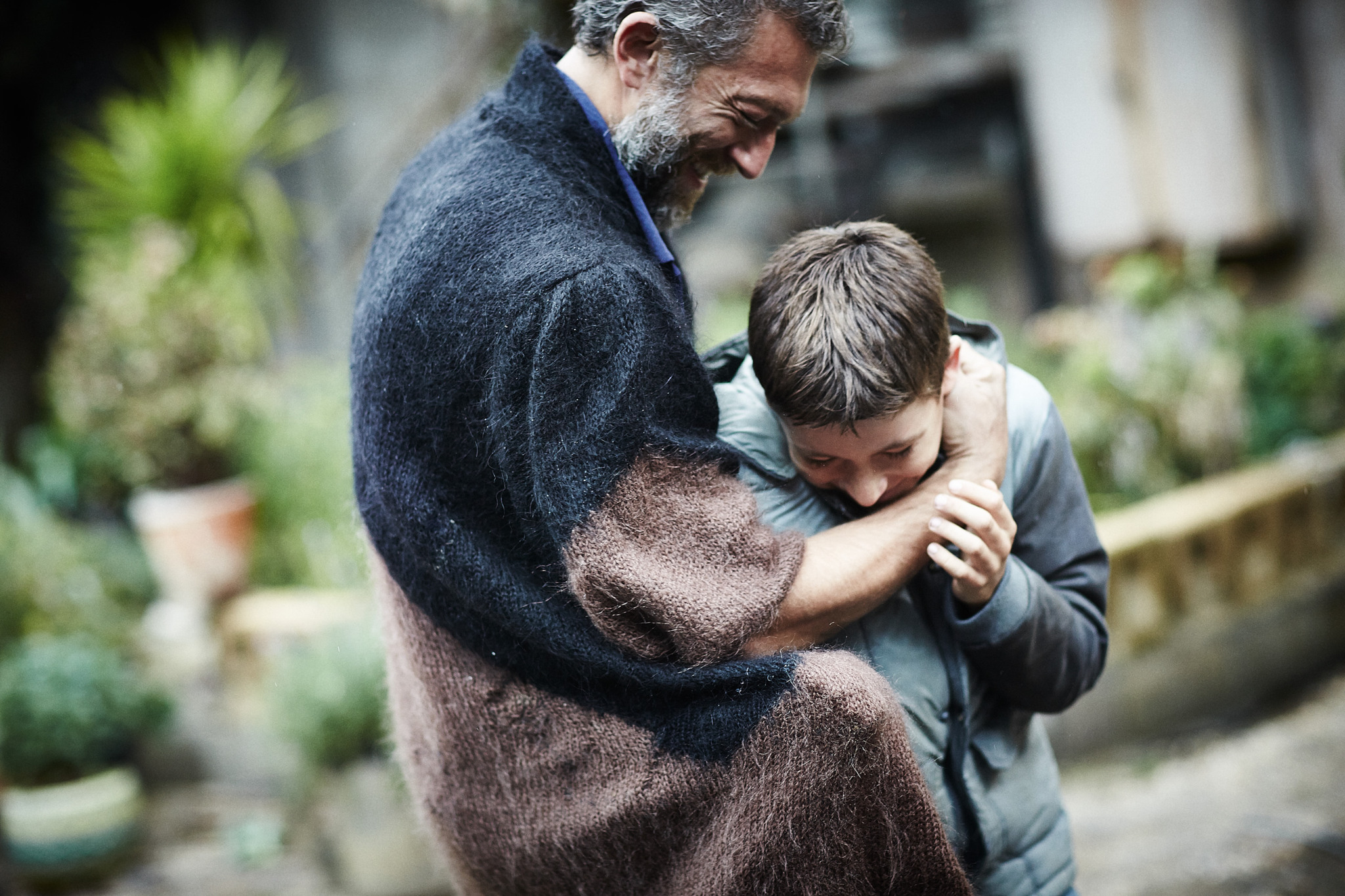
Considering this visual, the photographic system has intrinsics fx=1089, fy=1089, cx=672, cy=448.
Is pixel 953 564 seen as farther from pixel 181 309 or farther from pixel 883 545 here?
pixel 181 309

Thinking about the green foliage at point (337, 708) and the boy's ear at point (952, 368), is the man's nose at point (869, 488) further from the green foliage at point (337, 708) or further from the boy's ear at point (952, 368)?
the green foliage at point (337, 708)

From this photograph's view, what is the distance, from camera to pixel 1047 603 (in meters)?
1.49

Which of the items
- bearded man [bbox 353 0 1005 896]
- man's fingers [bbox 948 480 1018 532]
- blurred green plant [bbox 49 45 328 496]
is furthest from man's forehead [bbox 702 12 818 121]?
blurred green plant [bbox 49 45 328 496]

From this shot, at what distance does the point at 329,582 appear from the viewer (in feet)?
16.5

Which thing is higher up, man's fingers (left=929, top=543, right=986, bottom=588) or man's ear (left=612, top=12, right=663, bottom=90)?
man's ear (left=612, top=12, right=663, bottom=90)

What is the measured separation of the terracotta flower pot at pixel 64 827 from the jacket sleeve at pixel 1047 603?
4.08 meters

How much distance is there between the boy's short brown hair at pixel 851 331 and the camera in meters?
1.40

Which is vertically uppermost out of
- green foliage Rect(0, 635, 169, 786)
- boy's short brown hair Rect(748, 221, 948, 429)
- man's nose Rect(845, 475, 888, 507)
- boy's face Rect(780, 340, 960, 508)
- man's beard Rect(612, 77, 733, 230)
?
man's beard Rect(612, 77, 733, 230)

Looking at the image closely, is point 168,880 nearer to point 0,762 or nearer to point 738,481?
point 0,762

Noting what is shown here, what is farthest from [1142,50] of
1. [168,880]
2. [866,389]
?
[168,880]

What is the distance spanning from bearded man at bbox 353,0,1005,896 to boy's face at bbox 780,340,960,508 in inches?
1.3

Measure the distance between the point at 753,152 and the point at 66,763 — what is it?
423 centimetres

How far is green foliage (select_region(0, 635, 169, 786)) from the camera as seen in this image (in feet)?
14.3

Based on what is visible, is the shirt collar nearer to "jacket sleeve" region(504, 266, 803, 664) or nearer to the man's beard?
the man's beard
